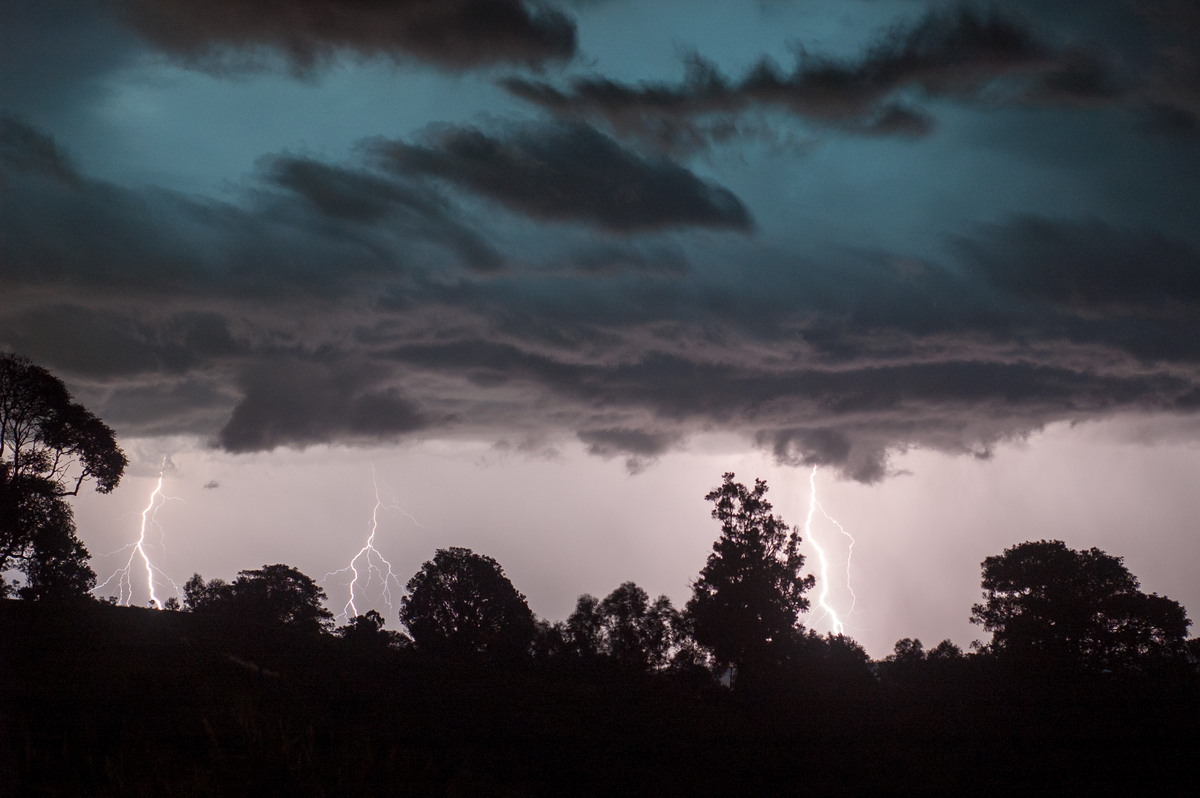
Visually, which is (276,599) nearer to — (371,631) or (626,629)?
(371,631)

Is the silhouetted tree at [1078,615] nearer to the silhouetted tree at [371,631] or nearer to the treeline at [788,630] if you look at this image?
the treeline at [788,630]

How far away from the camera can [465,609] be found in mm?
77938

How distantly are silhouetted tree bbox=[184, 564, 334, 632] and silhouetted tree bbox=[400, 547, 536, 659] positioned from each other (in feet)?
39.9

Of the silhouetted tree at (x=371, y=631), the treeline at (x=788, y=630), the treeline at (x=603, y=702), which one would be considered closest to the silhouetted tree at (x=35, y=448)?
the treeline at (x=603, y=702)

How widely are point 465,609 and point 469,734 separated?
53.4 meters

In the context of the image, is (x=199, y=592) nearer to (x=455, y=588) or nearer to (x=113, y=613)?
(x=455, y=588)

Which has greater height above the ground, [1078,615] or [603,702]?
[1078,615]

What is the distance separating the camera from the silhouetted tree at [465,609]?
7512 centimetres

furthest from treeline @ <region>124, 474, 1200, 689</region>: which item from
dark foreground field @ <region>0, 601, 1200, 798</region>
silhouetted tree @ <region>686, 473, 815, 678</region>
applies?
dark foreground field @ <region>0, 601, 1200, 798</region>

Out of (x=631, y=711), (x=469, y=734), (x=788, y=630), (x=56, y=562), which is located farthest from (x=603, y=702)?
(x=56, y=562)

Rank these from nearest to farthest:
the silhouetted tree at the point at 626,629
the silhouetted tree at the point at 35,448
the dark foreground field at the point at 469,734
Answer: the dark foreground field at the point at 469,734 < the silhouetted tree at the point at 35,448 < the silhouetted tree at the point at 626,629

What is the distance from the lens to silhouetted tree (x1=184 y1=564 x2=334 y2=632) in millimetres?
82188

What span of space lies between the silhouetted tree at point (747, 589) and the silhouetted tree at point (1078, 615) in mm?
16404

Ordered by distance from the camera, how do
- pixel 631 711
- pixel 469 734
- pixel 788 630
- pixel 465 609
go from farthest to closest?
pixel 465 609, pixel 788 630, pixel 631 711, pixel 469 734
